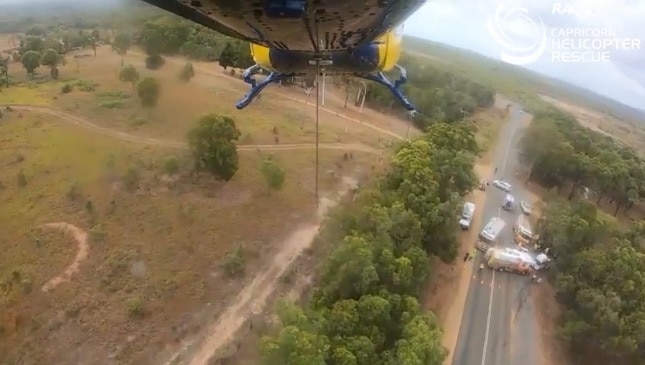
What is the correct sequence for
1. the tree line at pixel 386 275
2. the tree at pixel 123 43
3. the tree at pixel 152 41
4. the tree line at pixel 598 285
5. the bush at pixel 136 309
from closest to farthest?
the tree line at pixel 386 275
the bush at pixel 136 309
the tree line at pixel 598 285
the tree at pixel 152 41
the tree at pixel 123 43

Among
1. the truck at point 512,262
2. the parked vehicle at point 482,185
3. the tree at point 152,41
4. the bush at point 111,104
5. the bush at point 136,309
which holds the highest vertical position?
the tree at point 152,41

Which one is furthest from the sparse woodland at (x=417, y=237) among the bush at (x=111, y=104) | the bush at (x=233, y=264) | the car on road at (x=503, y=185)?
the bush at (x=233, y=264)

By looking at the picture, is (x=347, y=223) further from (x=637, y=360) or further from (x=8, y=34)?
(x=8, y=34)

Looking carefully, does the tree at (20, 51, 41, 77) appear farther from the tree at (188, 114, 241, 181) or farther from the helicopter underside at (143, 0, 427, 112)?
the helicopter underside at (143, 0, 427, 112)

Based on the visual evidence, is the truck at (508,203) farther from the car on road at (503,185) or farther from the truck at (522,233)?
the car on road at (503,185)

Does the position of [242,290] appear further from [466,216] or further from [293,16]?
[293,16]

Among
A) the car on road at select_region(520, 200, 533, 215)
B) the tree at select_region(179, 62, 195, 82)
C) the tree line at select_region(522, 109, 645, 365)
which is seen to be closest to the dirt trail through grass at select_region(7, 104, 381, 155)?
the tree at select_region(179, 62, 195, 82)

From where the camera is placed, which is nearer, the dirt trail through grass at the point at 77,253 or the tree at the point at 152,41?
the dirt trail through grass at the point at 77,253

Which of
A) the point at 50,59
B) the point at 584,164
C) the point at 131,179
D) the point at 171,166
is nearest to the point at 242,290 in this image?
the point at 171,166
